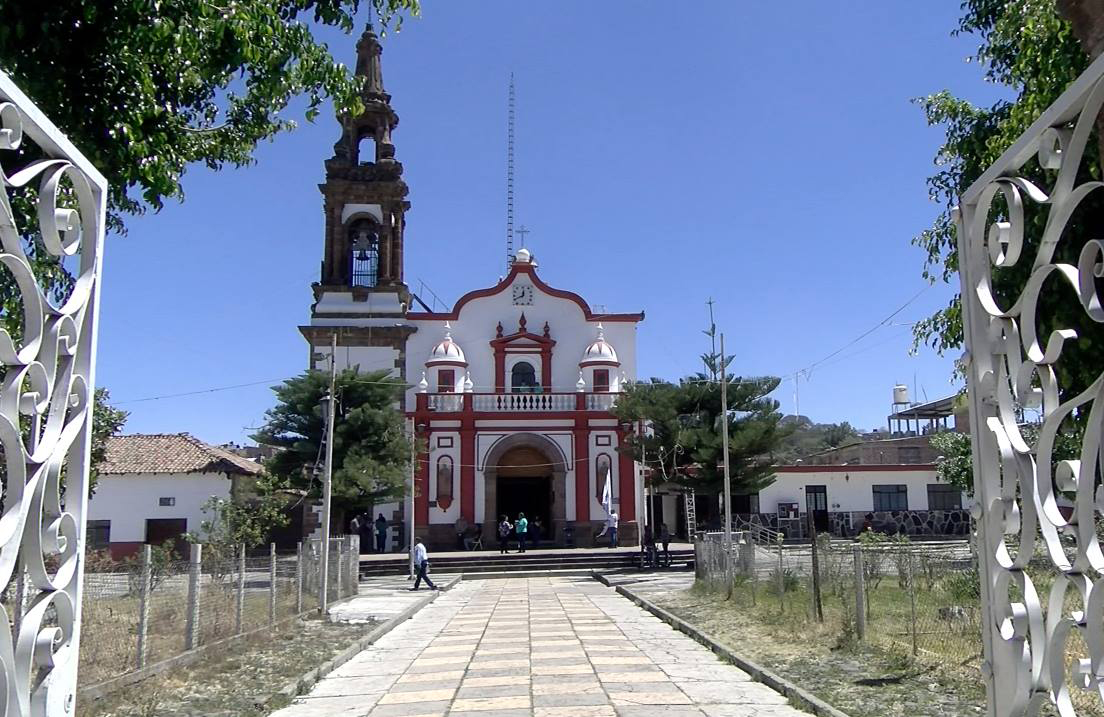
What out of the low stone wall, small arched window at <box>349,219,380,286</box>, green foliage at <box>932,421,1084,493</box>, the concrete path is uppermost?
small arched window at <box>349,219,380,286</box>

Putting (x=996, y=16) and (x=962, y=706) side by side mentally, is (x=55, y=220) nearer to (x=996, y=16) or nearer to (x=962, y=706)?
(x=962, y=706)

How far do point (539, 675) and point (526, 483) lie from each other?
983 inches

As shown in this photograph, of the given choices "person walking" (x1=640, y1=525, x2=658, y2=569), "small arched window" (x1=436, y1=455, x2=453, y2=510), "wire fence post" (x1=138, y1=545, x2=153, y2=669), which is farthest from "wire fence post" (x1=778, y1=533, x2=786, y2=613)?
"small arched window" (x1=436, y1=455, x2=453, y2=510)

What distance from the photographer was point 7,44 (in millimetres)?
5223

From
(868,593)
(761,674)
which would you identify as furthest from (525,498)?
(761,674)

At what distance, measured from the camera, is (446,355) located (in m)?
34.8

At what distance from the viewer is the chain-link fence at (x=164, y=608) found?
8.95 m

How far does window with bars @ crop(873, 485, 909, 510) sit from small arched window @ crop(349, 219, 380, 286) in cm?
2213

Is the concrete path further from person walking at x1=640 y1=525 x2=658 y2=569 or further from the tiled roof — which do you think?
the tiled roof

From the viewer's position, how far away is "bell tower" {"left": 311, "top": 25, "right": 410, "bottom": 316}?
3509 cm

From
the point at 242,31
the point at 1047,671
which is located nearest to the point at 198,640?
the point at 242,31

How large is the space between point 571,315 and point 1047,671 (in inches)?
1325

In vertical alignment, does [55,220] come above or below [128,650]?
above

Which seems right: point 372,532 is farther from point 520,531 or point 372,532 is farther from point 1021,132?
point 1021,132
